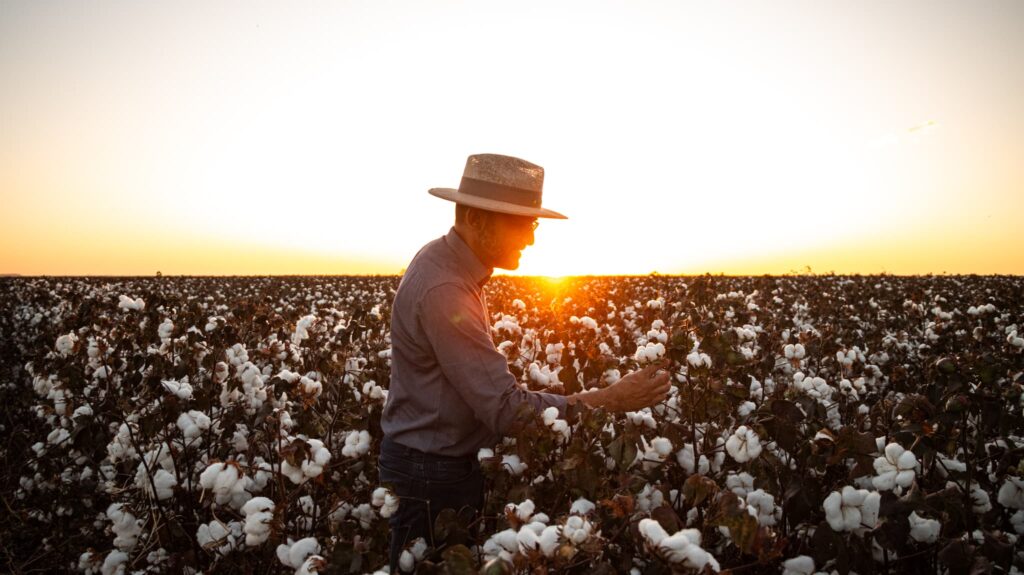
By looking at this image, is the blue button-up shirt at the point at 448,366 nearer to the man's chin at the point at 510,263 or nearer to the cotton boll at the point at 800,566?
the man's chin at the point at 510,263

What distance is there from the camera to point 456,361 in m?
2.17

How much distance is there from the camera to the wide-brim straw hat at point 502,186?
249 centimetres

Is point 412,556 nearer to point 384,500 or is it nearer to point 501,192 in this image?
point 384,500

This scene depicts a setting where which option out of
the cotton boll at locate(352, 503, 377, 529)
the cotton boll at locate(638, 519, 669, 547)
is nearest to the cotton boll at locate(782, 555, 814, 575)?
the cotton boll at locate(638, 519, 669, 547)

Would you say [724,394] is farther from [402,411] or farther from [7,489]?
[7,489]

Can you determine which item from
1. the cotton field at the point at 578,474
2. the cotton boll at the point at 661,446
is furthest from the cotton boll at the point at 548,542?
the cotton boll at the point at 661,446

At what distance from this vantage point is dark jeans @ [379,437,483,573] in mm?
2479

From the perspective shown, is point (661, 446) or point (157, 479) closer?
point (661, 446)

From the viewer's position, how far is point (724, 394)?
8.16 ft

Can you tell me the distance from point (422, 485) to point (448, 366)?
668mm

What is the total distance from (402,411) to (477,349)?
631 mm

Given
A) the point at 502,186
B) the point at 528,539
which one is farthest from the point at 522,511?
the point at 502,186

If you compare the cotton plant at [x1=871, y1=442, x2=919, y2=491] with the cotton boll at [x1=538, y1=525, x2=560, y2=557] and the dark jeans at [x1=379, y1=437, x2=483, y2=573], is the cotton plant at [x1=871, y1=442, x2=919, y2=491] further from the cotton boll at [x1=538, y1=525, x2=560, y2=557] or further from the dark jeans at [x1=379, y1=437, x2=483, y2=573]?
the dark jeans at [x1=379, y1=437, x2=483, y2=573]

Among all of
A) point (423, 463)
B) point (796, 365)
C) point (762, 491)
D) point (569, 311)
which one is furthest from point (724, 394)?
point (569, 311)
